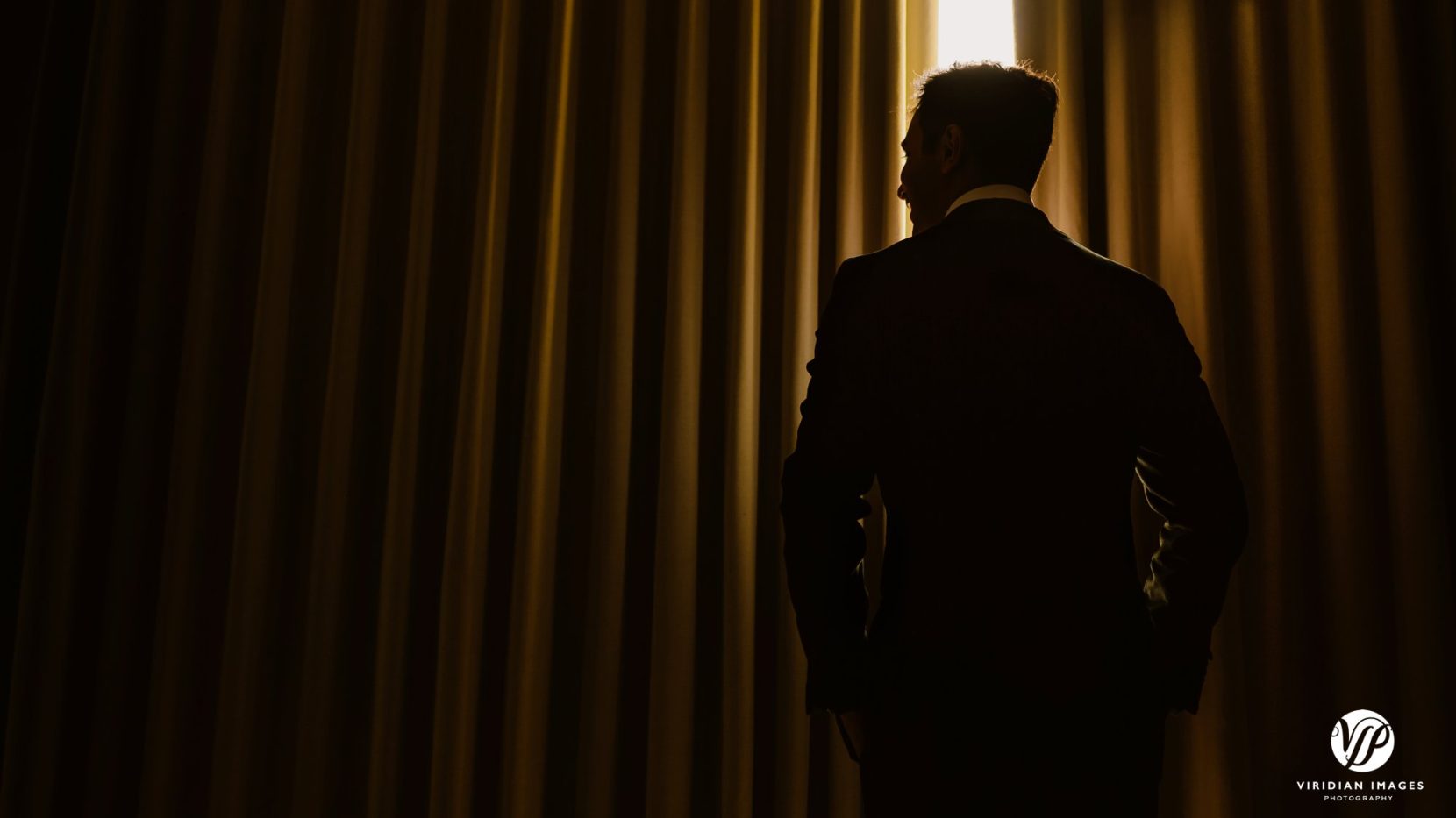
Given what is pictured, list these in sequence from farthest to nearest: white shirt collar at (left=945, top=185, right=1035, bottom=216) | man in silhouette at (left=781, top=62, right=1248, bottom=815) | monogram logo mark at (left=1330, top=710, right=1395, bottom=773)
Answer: monogram logo mark at (left=1330, top=710, right=1395, bottom=773)
white shirt collar at (left=945, top=185, right=1035, bottom=216)
man in silhouette at (left=781, top=62, right=1248, bottom=815)

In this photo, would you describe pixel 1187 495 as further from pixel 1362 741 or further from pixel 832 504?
pixel 1362 741

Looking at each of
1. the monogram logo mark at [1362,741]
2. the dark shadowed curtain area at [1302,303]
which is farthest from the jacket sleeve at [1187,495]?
the monogram logo mark at [1362,741]

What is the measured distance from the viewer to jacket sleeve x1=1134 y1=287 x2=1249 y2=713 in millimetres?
863

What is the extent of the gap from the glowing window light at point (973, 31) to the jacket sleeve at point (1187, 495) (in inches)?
37.1

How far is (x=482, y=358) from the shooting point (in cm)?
162

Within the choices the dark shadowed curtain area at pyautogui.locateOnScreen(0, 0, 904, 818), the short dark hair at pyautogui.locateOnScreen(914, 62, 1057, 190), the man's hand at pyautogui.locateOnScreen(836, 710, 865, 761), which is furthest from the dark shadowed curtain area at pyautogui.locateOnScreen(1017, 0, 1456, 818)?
the man's hand at pyautogui.locateOnScreen(836, 710, 865, 761)

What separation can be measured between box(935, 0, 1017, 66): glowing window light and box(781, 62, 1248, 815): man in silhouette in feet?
2.90

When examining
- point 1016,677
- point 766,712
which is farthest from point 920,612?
point 766,712

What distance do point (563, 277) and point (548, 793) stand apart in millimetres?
932

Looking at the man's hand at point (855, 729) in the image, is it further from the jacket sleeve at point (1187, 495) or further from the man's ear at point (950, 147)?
the man's ear at point (950, 147)

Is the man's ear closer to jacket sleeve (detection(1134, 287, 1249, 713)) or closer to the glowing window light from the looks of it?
jacket sleeve (detection(1134, 287, 1249, 713))

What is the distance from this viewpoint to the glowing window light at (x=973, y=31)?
65.2 inches

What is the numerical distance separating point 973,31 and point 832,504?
120 cm

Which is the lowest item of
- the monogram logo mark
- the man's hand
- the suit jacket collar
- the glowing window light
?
the monogram logo mark
